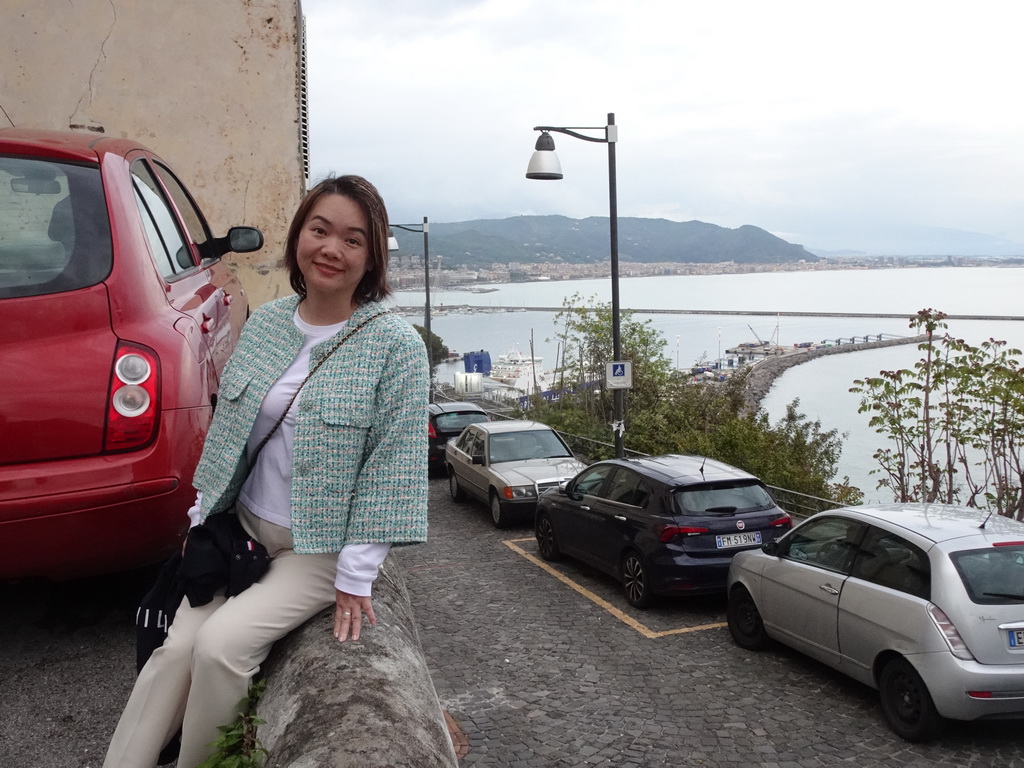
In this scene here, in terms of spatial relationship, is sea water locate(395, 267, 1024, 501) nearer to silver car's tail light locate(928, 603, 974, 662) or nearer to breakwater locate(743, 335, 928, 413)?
breakwater locate(743, 335, 928, 413)

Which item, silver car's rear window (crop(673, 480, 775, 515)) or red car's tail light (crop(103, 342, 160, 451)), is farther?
silver car's rear window (crop(673, 480, 775, 515))

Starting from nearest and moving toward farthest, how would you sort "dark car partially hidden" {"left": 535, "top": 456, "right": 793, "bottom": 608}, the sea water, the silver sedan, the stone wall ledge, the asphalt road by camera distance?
1. the stone wall ledge
2. the asphalt road
3. "dark car partially hidden" {"left": 535, "top": 456, "right": 793, "bottom": 608}
4. the silver sedan
5. the sea water

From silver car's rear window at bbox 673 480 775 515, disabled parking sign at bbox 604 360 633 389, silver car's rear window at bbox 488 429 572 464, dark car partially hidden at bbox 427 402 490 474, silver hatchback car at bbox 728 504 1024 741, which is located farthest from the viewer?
dark car partially hidden at bbox 427 402 490 474

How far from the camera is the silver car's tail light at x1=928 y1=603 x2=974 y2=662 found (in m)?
6.32

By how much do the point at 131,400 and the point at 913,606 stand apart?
218 inches

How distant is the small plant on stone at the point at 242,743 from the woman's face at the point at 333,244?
3.99 ft

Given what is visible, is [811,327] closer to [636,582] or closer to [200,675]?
[636,582]

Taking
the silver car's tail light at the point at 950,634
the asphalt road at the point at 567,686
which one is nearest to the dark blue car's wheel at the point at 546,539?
the asphalt road at the point at 567,686

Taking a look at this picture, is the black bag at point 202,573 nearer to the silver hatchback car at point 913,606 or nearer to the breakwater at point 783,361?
the silver hatchback car at point 913,606

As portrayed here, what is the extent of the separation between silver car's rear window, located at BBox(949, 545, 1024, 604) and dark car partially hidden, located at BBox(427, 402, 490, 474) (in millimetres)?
15537

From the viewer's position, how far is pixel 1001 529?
6965 mm

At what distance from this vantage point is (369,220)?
294cm

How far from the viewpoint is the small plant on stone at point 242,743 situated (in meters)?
2.34

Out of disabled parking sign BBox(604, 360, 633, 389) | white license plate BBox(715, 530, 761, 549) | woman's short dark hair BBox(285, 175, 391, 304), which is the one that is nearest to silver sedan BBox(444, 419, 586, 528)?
disabled parking sign BBox(604, 360, 633, 389)
